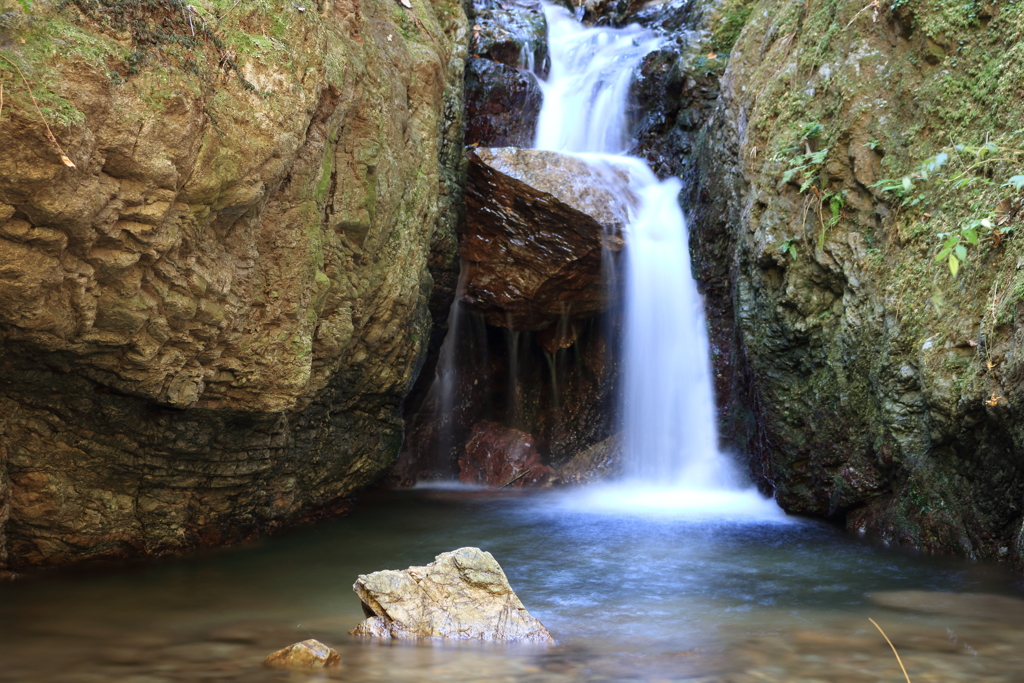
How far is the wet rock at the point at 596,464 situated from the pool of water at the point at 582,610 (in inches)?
105

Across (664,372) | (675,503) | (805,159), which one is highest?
(805,159)

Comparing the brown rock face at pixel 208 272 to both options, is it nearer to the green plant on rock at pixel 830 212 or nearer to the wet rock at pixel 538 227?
the wet rock at pixel 538 227

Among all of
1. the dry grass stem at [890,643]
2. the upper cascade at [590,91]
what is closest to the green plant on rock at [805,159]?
the upper cascade at [590,91]

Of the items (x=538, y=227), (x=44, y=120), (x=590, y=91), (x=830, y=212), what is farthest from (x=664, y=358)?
(x=44, y=120)

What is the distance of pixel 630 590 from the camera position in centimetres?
527

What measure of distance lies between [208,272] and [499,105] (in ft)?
22.0

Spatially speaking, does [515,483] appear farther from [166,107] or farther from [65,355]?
[166,107]

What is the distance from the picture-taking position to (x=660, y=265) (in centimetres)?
974

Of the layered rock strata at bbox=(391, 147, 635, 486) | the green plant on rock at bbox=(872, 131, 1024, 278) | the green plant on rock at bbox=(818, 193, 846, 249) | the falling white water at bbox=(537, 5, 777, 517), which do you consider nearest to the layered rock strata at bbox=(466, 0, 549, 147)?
the falling white water at bbox=(537, 5, 777, 517)

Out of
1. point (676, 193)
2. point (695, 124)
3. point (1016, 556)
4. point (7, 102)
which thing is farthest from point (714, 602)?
point (695, 124)

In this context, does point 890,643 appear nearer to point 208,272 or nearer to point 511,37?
point 208,272

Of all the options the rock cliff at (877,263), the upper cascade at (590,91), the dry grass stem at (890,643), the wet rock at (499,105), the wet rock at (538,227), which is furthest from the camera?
the upper cascade at (590,91)

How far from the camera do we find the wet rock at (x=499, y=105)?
33.9 ft

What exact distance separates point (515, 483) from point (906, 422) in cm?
541
